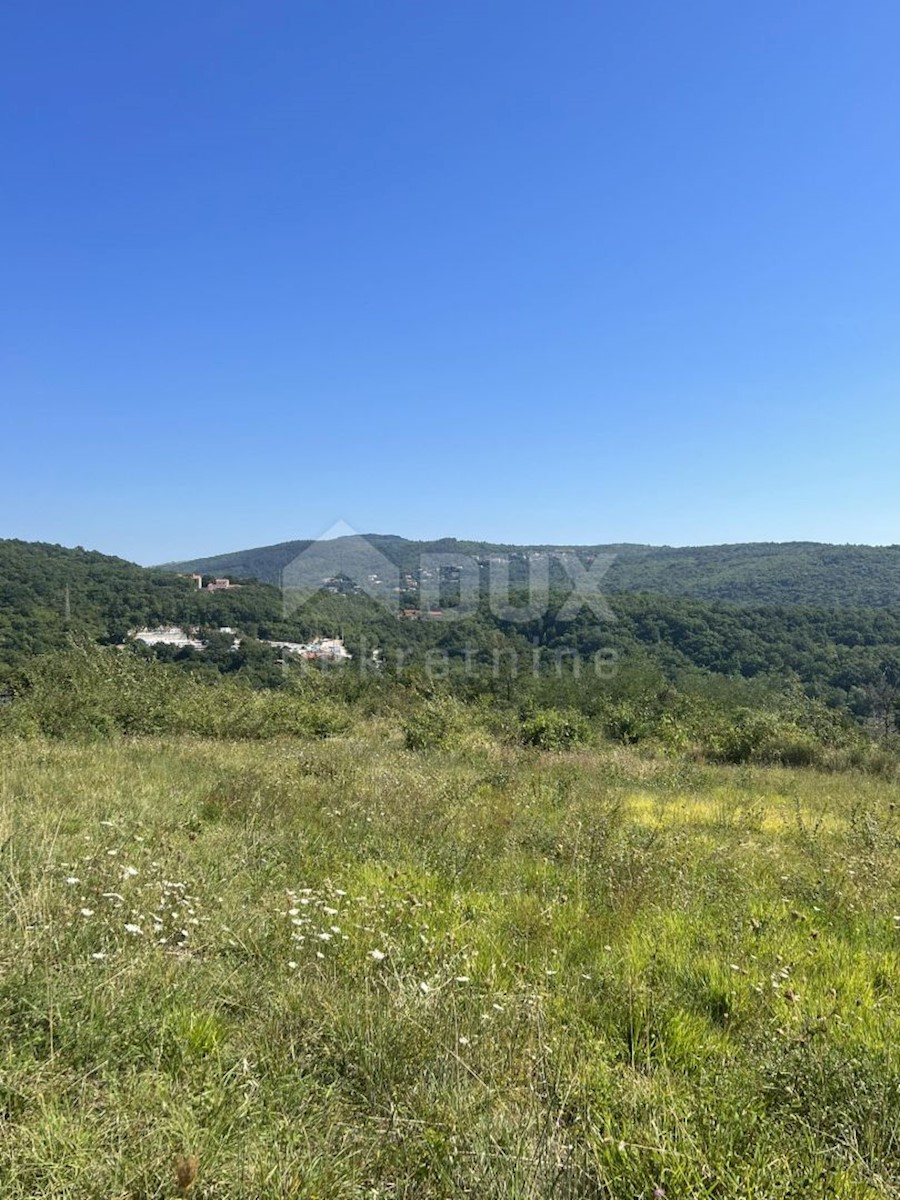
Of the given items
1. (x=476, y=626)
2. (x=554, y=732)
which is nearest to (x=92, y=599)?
(x=476, y=626)

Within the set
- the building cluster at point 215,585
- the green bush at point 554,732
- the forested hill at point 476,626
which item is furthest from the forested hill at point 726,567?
the green bush at point 554,732

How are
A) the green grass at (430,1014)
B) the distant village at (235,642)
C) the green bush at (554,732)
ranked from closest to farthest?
the green grass at (430,1014) < the green bush at (554,732) < the distant village at (235,642)

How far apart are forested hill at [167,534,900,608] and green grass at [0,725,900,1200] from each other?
133 ft

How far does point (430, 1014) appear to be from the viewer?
232 centimetres

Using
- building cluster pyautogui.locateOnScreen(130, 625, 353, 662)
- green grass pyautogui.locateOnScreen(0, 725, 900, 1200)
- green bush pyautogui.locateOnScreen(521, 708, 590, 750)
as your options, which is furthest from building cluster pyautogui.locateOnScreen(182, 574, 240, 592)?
green grass pyautogui.locateOnScreen(0, 725, 900, 1200)

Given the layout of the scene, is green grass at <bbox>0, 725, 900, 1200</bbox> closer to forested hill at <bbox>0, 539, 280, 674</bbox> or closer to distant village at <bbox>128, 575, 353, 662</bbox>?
forested hill at <bbox>0, 539, 280, 674</bbox>

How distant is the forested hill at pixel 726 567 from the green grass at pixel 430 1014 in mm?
40637

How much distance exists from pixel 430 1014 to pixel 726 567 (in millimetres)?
88336

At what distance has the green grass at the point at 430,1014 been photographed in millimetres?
1713

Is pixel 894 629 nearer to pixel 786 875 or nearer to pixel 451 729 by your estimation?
pixel 451 729

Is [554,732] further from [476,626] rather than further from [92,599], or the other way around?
[92,599]

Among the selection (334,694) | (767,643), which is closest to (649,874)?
(334,694)

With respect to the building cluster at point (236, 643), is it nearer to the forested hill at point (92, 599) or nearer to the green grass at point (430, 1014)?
the forested hill at point (92, 599)

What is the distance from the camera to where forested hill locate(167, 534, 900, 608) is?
189ft
